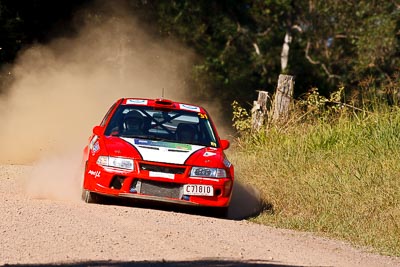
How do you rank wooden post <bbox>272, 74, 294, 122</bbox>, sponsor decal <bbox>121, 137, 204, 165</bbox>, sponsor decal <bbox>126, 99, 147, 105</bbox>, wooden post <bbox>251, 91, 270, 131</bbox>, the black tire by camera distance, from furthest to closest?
1. wooden post <bbox>251, 91, 270, 131</bbox>
2. wooden post <bbox>272, 74, 294, 122</bbox>
3. sponsor decal <bbox>126, 99, 147, 105</bbox>
4. the black tire
5. sponsor decal <bbox>121, 137, 204, 165</bbox>

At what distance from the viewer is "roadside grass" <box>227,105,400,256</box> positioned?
1346 centimetres

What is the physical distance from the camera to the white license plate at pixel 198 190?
1322 centimetres

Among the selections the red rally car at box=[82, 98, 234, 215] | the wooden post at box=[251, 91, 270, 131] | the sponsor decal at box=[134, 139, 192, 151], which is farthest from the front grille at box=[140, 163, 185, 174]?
the wooden post at box=[251, 91, 270, 131]

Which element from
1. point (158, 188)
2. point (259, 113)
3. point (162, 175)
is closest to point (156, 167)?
point (162, 175)

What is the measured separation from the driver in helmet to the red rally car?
0.5 inches

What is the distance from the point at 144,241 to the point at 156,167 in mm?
2839

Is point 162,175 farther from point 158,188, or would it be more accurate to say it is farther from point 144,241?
point 144,241

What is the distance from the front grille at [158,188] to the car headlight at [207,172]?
11.1 inches

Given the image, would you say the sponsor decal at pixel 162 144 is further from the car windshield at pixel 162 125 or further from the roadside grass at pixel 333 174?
the roadside grass at pixel 333 174

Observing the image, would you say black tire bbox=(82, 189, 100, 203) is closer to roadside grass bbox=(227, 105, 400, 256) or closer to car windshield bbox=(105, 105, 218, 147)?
car windshield bbox=(105, 105, 218, 147)

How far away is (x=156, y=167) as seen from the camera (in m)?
13.2

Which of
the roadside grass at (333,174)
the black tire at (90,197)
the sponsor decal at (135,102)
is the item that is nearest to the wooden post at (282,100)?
the roadside grass at (333,174)

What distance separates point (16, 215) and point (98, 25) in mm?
25579

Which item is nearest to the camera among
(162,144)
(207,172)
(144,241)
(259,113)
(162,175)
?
(144,241)
